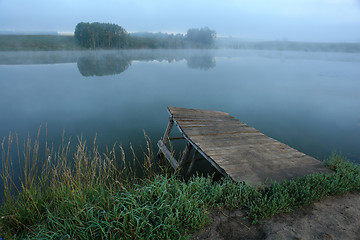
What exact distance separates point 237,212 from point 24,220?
10.2 feet

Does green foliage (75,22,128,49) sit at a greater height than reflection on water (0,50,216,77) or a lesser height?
greater

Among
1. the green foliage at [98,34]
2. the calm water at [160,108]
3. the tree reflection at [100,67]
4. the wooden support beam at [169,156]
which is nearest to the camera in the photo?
the wooden support beam at [169,156]

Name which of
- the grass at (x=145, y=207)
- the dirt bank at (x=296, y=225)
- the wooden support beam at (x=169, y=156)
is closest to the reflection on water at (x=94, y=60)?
the wooden support beam at (x=169, y=156)

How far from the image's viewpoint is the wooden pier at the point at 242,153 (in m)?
3.91

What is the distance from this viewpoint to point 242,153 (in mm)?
4730

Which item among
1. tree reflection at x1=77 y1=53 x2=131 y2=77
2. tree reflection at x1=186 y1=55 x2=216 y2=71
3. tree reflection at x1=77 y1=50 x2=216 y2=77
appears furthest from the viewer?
tree reflection at x1=186 y1=55 x2=216 y2=71

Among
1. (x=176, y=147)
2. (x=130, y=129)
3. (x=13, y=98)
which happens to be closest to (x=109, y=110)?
(x=130, y=129)

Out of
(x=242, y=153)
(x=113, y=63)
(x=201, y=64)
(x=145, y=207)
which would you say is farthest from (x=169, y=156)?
(x=201, y=64)

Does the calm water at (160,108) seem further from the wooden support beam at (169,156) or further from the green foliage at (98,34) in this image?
the green foliage at (98,34)

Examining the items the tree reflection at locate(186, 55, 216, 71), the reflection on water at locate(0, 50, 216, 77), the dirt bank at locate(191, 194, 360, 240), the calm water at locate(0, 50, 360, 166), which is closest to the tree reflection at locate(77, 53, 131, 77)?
the reflection on water at locate(0, 50, 216, 77)

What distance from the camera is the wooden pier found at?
3.91 meters

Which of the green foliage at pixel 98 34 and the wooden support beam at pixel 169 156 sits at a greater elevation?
the green foliage at pixel 98 34

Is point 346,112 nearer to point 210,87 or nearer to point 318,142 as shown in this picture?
point 318,142

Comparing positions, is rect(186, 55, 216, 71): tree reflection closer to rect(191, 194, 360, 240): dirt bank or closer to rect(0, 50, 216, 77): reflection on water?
rect(0, 50, 216, 77): reflection on water
